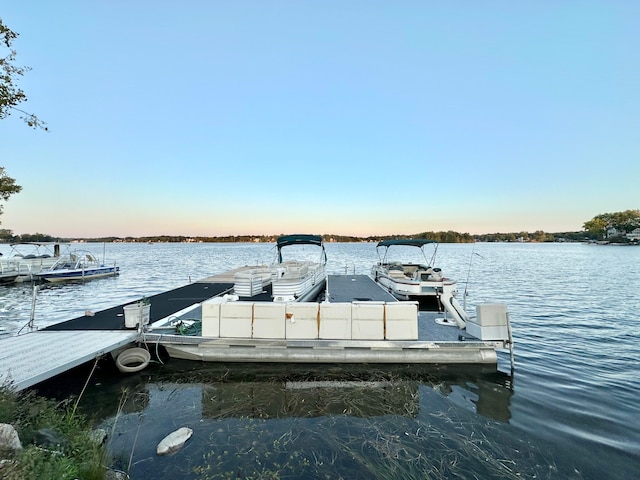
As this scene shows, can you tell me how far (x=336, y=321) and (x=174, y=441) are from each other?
4.65 metres

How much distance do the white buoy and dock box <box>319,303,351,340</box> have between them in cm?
403

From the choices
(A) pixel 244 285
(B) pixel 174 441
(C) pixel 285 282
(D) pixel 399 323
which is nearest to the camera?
(B) pixel 174 441

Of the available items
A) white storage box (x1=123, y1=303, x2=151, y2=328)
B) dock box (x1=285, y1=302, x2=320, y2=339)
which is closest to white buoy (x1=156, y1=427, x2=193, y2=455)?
dock box (x1=285, y1=302, x2=320, y2=339)

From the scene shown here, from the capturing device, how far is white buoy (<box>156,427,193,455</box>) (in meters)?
5.27

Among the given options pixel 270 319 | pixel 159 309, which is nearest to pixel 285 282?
pixel 270 319

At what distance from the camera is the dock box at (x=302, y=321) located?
8.81 metres

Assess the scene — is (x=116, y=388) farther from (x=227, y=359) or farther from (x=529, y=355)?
(x=529, y=355)

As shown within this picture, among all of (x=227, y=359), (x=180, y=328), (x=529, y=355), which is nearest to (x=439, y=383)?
(x=529, y=355)

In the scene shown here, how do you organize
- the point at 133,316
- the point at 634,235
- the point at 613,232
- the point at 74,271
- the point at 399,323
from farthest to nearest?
the point at 613,232 < the point at 634,235 < the point at 74,271 < the point at 133,316 < the point at 399,323

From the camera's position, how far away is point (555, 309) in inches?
697

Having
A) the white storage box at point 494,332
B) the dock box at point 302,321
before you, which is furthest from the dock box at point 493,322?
the dock box at point 302,321

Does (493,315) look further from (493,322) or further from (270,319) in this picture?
(270,319)

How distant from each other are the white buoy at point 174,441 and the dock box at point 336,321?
4030 mm

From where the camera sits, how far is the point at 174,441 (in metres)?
5.44
